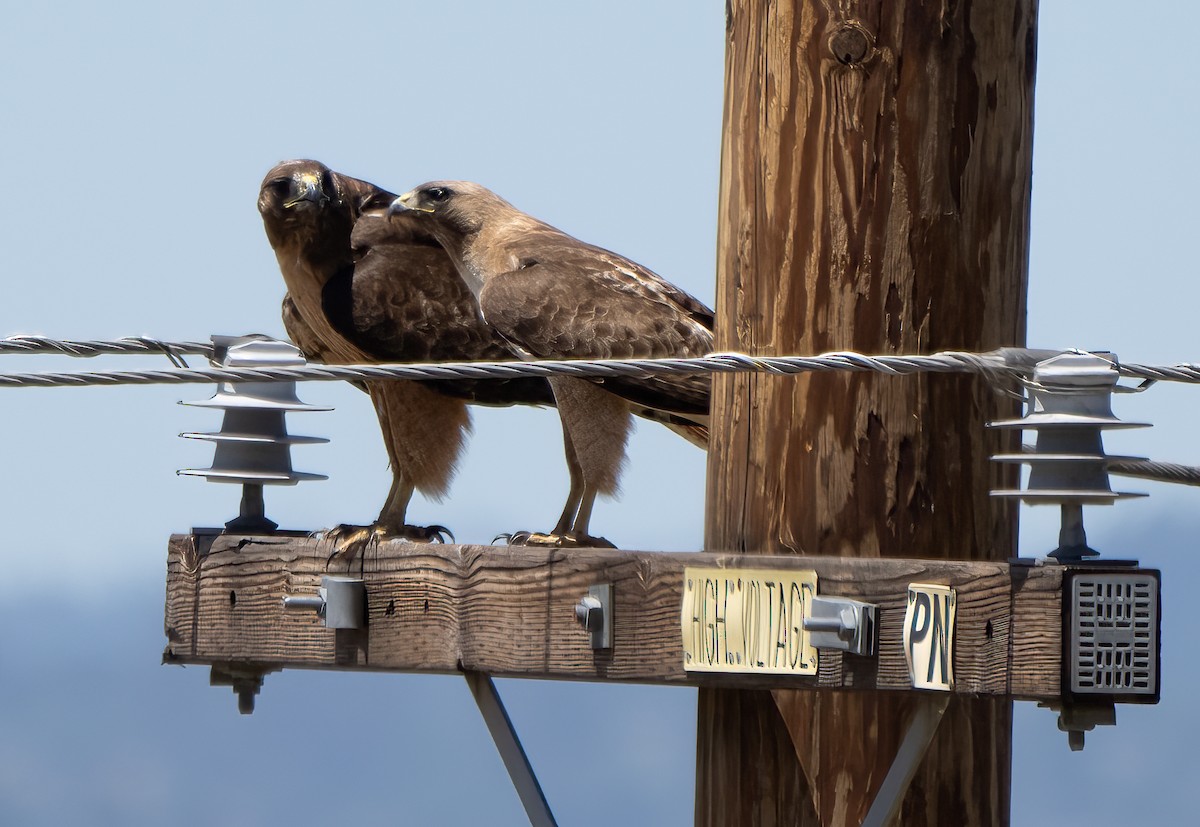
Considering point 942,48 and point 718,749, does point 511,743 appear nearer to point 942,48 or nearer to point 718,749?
point 718,749

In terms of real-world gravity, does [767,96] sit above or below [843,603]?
above

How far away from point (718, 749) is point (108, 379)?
1.84 metres

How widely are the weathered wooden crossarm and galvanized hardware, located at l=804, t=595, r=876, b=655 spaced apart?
33mm

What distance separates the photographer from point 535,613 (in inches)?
164

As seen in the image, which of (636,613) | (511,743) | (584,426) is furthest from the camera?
(584,426)

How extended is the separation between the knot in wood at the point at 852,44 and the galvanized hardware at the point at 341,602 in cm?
170

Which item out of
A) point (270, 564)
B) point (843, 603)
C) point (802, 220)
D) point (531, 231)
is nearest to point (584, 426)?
point (531, 231)

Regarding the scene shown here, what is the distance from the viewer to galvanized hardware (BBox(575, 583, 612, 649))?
4.02m

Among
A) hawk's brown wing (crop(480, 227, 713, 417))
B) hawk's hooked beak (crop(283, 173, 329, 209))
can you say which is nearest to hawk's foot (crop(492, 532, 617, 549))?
hawk's brown wing (crop(480, 227, 713, 417))

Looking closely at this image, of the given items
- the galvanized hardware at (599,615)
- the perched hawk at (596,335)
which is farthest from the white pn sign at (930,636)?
the perched hawk at (596,335)

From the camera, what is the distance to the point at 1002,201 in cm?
418

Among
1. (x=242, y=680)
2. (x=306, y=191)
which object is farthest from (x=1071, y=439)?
(x=306, y=191)

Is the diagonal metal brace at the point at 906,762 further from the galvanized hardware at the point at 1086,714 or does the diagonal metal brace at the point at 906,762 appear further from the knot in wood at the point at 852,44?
the knot in wood at the point at 852,44

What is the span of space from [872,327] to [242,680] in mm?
1891
